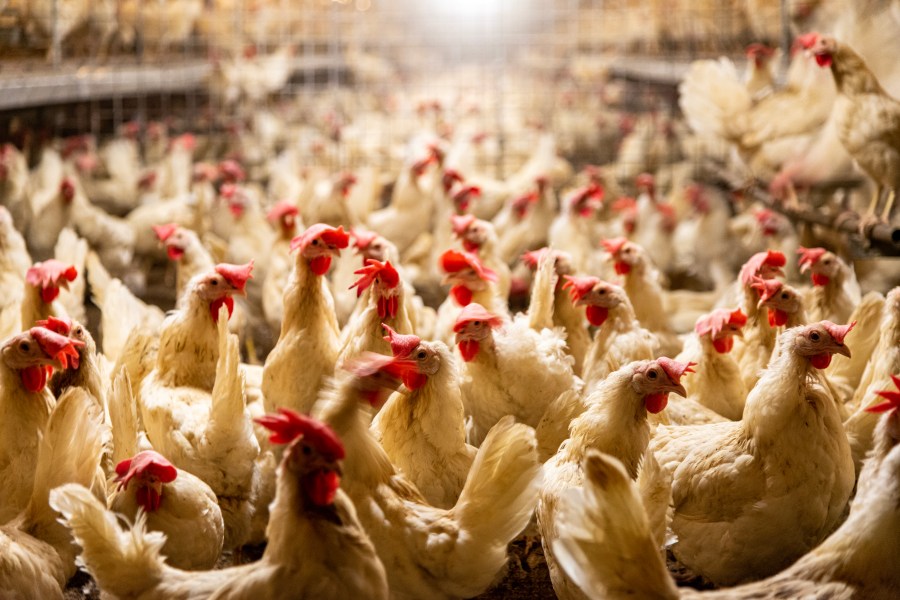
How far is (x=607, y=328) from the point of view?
3.70m

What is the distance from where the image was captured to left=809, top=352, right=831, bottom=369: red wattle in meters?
2.85

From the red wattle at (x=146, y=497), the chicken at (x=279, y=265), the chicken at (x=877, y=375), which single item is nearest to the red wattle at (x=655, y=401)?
the chicken at (x=877, y=375)

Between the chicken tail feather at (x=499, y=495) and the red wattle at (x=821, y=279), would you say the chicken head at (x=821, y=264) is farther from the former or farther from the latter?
the chicken tail feather at (x=499, y=495)

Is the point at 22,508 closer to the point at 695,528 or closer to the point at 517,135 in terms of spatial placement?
the point at 695,528

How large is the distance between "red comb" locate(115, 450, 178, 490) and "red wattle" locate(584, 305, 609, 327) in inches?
68.7

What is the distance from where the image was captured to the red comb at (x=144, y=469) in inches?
107

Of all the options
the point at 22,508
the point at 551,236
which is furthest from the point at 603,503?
the point at 551,236

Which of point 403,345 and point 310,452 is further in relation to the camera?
point 403,345

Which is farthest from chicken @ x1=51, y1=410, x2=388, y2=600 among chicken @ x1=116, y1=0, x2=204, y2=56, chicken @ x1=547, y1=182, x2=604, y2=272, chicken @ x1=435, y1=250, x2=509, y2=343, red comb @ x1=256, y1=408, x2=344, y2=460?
chicken @ x1=116, y1=0, x2=204, y2=56

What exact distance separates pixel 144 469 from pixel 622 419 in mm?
1420

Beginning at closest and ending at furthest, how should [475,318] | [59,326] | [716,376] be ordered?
1. [59,326]
2. [475,318]
3. [716,376]

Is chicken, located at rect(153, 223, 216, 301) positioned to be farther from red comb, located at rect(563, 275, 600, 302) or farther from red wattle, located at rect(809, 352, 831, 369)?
red wattle, located at rect(809, 352, 831, 369)

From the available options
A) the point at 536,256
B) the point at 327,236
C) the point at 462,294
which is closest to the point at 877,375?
the point at 536,256

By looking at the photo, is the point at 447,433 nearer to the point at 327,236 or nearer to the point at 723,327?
the point at 327,236
